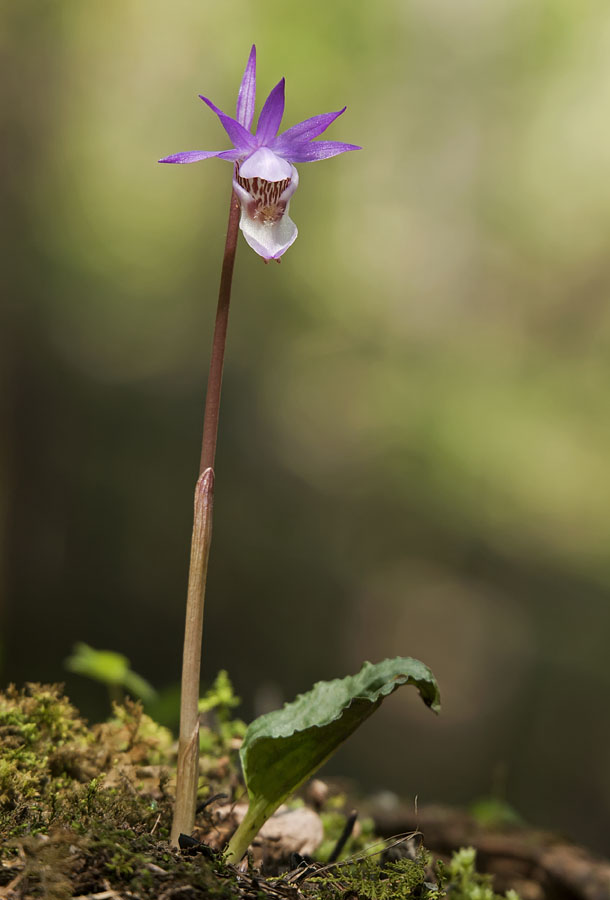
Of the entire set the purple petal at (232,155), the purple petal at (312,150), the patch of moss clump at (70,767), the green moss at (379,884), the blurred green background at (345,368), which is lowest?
the green moss at (379,884)

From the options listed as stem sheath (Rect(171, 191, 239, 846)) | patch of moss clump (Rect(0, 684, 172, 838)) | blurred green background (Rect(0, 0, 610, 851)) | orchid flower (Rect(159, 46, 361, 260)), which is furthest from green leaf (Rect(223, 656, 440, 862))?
blurred green background (Rect(0, 0, 610, 851))

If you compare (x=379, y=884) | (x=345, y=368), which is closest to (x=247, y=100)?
(x=379, y=884)

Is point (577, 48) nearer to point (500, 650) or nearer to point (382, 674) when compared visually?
point (500, 650)

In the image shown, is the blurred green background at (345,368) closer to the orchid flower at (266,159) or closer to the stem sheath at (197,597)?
the stem sheath at (197,597)

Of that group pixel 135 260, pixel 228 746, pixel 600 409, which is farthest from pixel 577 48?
pixel 228 746

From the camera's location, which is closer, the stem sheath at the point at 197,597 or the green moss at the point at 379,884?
the green moss at the point at 379,884

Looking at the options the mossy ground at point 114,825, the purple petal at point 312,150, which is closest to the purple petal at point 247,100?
the purple petal at point 312,150

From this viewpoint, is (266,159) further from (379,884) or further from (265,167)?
(379,884)
